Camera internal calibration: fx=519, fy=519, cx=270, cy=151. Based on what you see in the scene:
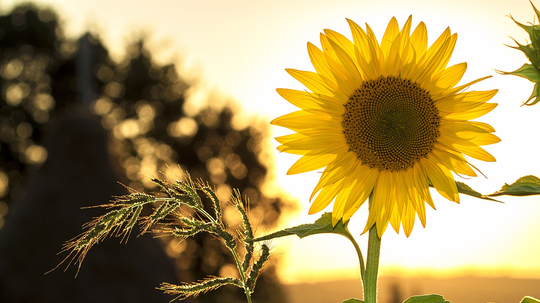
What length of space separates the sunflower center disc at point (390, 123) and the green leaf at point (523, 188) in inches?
20.4

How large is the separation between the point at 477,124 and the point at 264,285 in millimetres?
19159

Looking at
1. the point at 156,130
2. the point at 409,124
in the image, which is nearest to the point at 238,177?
the point at 156,130

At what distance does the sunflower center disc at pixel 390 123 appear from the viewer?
1.98 meters

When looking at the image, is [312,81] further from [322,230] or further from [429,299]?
[429,299]

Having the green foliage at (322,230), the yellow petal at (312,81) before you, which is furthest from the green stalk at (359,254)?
the yellow petal at (312,81)

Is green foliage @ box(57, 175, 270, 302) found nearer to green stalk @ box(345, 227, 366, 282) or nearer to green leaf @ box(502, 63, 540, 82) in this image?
green stalk @ box(345, 227, 366, 282)

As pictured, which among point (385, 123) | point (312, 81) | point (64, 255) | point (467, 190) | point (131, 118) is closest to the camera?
point (467, 190)

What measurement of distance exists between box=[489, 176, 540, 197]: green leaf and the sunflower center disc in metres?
0.52

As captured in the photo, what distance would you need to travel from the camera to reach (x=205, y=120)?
22.1m

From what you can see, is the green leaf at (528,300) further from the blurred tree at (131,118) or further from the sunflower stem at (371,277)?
the blurred tree at (131,118)

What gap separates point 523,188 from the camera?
1.43 meters

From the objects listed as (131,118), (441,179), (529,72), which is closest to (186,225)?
(441,179)

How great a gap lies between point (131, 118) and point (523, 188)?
23198mm

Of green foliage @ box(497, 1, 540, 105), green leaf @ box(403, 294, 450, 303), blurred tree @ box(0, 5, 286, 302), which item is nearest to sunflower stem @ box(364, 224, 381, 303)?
green leaf @ box(403, 294, 450, 303)
